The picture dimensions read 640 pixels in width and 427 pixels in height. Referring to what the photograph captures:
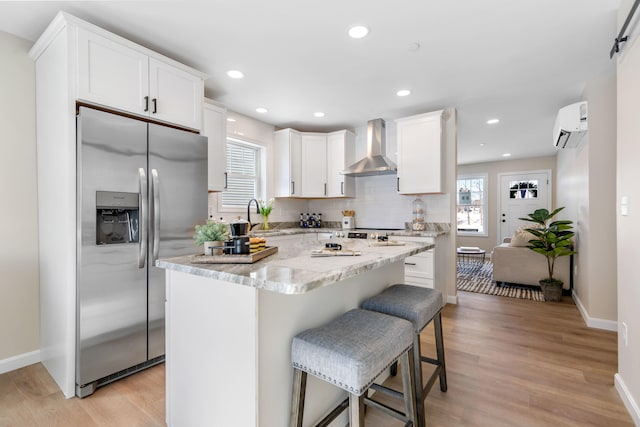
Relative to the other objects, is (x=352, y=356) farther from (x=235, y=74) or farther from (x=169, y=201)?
(x=235, y=74)

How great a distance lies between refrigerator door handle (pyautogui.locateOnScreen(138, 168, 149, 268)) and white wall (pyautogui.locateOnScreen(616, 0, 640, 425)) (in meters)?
3.03

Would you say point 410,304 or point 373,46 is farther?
point 373,46

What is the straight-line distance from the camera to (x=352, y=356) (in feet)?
3.72

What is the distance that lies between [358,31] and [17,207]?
2829mm

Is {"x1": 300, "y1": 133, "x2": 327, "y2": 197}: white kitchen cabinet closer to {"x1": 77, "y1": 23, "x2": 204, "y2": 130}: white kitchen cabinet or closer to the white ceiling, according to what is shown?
the white ceiling

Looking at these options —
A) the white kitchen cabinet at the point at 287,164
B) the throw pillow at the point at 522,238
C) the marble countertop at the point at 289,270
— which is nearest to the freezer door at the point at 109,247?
the marble countertop at the point at 289,270

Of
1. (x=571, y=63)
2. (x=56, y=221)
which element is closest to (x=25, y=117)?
(x=56, y=221)

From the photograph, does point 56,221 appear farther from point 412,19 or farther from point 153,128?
point 412,19

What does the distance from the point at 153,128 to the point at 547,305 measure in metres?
4.79

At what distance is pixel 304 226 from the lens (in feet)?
16.1

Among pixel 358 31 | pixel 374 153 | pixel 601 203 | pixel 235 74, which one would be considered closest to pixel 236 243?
pixel 358 31

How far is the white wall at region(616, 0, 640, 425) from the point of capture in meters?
1.69

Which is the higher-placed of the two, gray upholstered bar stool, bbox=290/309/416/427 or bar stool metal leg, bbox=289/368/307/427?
gray upholstered bar stool, bbox=290/309/416/427

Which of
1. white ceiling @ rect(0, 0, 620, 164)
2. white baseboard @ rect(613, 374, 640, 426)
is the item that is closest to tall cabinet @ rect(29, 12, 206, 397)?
white ceiling @ rect(0, 0, 620, 164)
